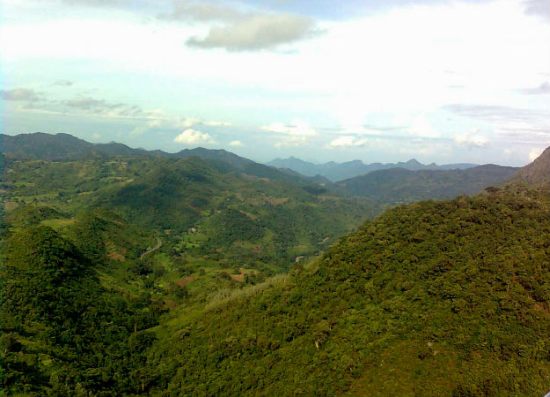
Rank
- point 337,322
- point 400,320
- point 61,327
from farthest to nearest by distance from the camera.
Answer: point 61,327 < point 337,322 < point 400,320

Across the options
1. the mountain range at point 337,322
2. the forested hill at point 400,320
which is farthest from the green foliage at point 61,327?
the forested hill at point 400,320

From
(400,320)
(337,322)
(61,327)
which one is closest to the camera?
(400,320)

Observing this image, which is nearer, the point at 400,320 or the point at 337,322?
the point at 400,320

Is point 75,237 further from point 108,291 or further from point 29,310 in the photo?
point 29,310

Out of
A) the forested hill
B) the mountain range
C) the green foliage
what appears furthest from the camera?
the green foliage

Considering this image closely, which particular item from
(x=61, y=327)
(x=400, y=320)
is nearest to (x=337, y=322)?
(x=400, y=320)

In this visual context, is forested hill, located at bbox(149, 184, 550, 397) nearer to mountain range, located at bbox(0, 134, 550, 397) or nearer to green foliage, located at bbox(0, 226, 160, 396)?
mountain range, located at bbox(0, 134, 550, 397)

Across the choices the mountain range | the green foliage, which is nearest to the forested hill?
the mountain range

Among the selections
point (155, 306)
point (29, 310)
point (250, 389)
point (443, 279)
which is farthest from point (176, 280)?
point (443, 279)

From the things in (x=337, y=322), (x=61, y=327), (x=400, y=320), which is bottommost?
(x=61, y=327)

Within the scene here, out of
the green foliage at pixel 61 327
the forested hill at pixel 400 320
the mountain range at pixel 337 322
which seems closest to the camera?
the forested hill at pixel 400 320

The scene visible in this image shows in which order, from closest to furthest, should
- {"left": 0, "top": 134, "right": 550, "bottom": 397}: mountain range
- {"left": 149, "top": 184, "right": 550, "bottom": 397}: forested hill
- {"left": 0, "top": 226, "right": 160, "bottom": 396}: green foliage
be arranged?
{"left": 149, "top": 184, "right": 550, "bottom": 397}: forested hill
{"left": 0, "top": 134, "right": 550, "bottom": 397}: mountain range
{"left": 0, "top": 226, "right": 160, "bottom": 396}: green foliage

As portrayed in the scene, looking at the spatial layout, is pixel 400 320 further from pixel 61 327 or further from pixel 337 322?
pixel 61 327

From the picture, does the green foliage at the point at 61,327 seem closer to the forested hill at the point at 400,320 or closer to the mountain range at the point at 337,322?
the mountain range at the point at 337,322
